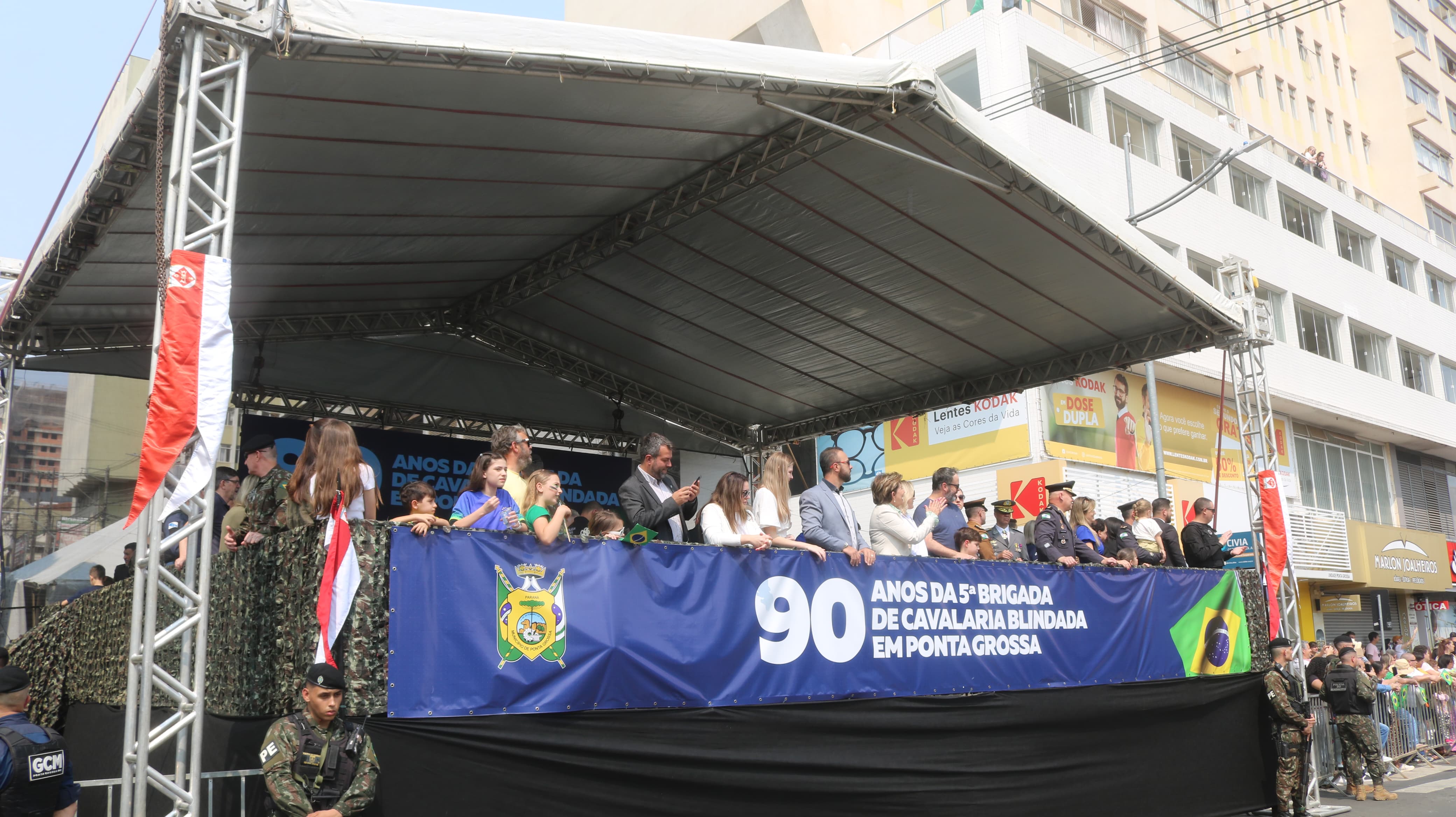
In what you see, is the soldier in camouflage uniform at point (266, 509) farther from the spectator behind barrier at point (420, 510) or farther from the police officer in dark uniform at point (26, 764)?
the police officer in dark uniform at point (26, 764)

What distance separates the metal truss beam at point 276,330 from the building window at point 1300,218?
85.2 feet

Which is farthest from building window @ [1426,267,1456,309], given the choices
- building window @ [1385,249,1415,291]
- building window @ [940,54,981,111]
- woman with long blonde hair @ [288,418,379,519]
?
woman with long blonde hair @ [288,418,379,519]

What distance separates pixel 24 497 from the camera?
20.3 meters

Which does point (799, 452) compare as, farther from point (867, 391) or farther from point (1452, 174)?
point (1452, 174)

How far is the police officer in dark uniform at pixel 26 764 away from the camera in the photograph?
188 inches

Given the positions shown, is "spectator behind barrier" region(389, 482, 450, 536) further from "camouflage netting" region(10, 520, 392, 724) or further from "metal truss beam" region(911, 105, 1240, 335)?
"metal truss beam" region(911, 105, 1240, 335)

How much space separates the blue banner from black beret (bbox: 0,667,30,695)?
1.70 m

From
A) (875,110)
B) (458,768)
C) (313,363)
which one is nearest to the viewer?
(458,768)

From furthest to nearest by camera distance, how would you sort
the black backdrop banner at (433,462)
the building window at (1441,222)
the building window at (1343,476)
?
the building window at (1441,222) < the building window at (1343,476) < the black backdrop banner at (433,462)

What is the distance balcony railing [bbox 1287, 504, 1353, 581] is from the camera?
26.3m

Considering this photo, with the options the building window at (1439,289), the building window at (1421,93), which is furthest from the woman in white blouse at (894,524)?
the building window at (1421,93)

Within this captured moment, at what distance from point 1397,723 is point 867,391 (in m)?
8.70

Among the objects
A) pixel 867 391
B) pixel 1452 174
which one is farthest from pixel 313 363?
pixel 1452 174

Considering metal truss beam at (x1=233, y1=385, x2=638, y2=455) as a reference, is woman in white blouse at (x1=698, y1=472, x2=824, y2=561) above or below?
below
